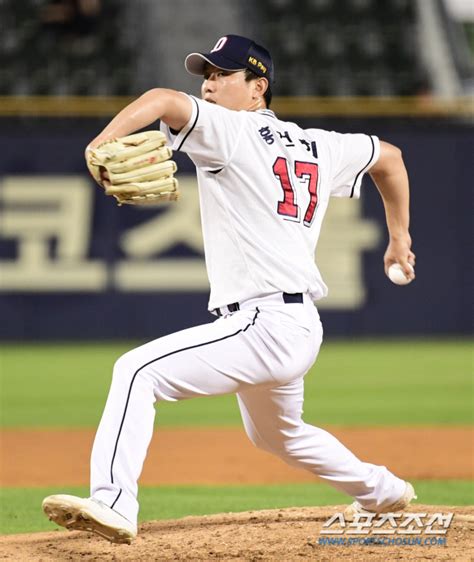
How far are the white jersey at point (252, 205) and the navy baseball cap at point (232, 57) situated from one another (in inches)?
7.2

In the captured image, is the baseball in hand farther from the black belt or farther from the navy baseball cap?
the navy baseball cap

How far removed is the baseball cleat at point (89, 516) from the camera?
3299 millimetres

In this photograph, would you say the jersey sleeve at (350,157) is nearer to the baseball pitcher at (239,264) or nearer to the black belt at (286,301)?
the baseball pitcher at (239,264)

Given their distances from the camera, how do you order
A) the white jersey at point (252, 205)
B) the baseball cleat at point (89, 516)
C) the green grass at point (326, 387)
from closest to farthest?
the baseball cleat at point (89, 516), the white jersey at point (252, 205), the green grass at point (326, 387)

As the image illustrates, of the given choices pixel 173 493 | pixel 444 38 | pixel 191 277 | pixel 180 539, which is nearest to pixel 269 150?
pixel 180 539

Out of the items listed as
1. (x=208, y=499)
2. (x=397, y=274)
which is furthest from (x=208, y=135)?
(x=208, y=499)

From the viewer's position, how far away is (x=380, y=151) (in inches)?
166

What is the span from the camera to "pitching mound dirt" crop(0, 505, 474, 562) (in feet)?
12.3

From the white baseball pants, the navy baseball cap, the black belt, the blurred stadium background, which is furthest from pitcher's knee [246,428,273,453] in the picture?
the blurred stadium background

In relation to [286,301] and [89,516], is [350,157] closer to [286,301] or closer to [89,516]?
[286,301]

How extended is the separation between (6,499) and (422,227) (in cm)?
840

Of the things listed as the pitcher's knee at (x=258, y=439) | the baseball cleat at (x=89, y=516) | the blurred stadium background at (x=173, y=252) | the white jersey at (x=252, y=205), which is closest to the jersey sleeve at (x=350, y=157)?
the white jersey at (x=252, y=205)

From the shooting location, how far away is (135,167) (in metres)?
3.42

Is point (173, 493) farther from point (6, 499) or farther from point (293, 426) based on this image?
point (293, 426)
